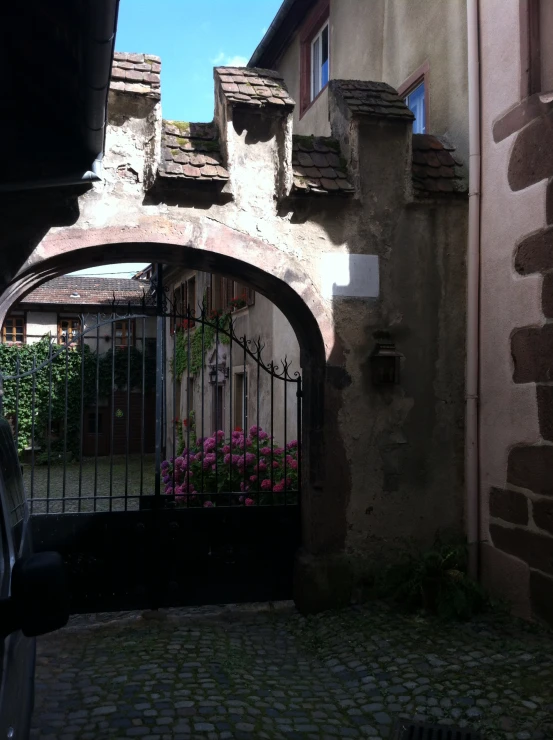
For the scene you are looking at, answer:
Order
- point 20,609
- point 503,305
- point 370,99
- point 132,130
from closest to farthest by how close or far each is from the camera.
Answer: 1. point 20,609
2. point 132,130
3. point 503,305
4. point 370,99

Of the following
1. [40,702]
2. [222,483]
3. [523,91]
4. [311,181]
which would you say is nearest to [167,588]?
[222,483]

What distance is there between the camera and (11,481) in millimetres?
2943

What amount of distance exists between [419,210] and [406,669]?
3.51 meters

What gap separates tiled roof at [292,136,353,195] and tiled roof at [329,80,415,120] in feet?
1.17

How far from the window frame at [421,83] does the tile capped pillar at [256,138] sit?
2163mm

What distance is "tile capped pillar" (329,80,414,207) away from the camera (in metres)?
5.86

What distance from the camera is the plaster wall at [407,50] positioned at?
21.8ft

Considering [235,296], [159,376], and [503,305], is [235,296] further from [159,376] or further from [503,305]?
[503,305]

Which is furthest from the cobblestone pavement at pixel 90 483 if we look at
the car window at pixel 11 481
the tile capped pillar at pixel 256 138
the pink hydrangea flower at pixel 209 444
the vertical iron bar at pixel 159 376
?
the car window at pixel 11 481

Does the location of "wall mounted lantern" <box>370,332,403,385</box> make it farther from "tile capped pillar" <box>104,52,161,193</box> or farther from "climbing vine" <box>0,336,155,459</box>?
"climbing vine" <box>0,336,155,459</box>

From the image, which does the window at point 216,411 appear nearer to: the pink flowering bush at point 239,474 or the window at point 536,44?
the pink flowering bush at point 239,474

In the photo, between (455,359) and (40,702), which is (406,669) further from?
(455,359)

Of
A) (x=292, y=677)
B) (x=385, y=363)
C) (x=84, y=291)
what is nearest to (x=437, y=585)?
(x=292, y=677)

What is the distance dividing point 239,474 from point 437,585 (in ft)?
7.31
